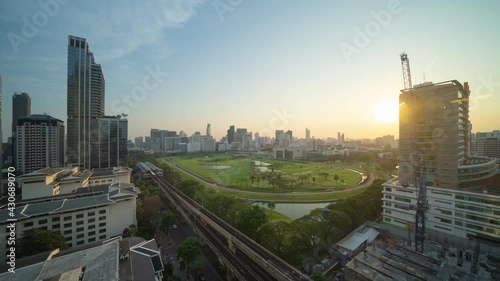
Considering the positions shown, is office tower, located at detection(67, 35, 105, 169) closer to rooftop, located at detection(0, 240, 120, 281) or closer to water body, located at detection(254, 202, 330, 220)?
water body, located at detection(254, 202, 330, 220)

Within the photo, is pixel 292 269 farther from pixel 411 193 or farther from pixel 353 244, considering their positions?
pixel 411 193

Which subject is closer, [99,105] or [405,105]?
[405,105]

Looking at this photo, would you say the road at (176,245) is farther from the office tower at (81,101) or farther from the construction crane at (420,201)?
the office tower at (81,101)

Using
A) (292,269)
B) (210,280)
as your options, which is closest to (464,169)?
(292,269)

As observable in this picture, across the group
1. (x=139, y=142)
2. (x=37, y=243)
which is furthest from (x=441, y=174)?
(x=139, y=142)

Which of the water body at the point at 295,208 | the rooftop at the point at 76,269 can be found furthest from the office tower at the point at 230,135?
the rooftop at the point at 76,269

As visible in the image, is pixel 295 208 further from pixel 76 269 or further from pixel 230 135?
pixel 230 135
